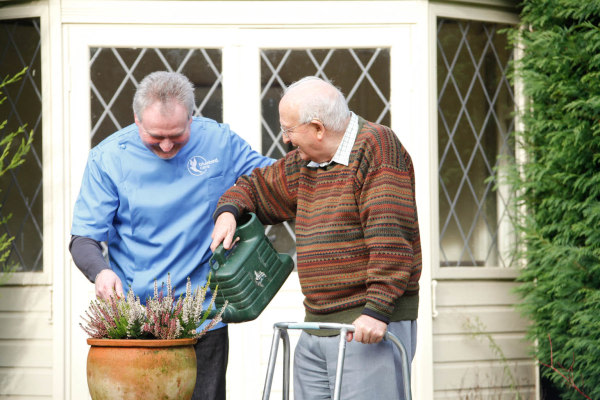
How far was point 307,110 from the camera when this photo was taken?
2998 mm

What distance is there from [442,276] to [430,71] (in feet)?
4.12

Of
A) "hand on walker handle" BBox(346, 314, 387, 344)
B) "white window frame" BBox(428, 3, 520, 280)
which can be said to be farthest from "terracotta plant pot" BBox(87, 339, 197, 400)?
"white window frame" BBox(428, 3, 520, 280)

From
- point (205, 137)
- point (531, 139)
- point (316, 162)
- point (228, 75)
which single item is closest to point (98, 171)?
point (205, 137)

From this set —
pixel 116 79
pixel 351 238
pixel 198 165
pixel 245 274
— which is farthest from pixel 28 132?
pixel 351 238

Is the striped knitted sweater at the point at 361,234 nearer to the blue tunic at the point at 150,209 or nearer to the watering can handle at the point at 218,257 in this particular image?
the watering can handle at the point at 218,257

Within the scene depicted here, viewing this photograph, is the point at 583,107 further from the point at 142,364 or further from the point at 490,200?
the point at 142,364

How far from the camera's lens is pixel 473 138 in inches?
226

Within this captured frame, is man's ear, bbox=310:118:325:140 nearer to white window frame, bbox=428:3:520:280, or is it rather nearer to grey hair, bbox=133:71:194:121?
grey hair, bbox=133:71:194:121

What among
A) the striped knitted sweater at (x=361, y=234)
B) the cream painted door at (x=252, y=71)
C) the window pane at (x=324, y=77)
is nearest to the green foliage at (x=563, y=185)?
the cream painted door at (x=252, y=71)

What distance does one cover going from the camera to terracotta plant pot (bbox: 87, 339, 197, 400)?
2.75 meters

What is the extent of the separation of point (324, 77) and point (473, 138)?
3.47ft

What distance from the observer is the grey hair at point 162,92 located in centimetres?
316

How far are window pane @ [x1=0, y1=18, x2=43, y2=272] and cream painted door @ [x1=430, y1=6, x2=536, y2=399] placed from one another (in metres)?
2.41

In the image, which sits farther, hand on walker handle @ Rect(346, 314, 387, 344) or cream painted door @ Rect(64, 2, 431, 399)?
cream painted door @ Rect(64, 2, 431, 399)
